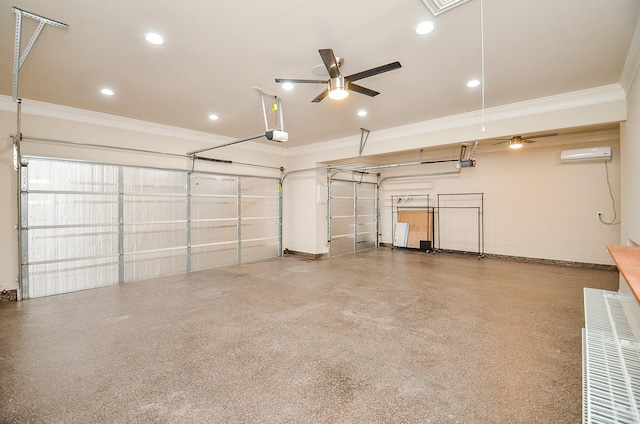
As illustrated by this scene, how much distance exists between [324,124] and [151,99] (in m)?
2.94

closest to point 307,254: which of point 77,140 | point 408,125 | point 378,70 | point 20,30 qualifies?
point 408,125

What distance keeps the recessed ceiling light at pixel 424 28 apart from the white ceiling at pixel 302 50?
0.17ft

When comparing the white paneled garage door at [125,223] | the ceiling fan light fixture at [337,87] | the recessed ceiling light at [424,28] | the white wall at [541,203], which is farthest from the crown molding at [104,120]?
the white wall at [541,203]

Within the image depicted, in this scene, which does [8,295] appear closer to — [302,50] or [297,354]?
[297,354]

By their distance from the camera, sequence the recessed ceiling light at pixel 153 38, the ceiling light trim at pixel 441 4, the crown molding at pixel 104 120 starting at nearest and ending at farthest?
the ceiling light trim at pixel 441 4 < the recessed ceiling light at pixel 153 38 < the crown molding at pixel 104 120

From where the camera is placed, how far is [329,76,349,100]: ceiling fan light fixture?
2.82 meters

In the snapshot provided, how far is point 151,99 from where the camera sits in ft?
13.8

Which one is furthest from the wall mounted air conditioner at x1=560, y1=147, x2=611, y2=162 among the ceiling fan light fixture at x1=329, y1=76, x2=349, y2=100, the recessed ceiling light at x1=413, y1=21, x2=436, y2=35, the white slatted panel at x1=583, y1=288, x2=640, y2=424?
the ceiling fan light fixture at x1=329, y1=76, x2=349, y2=100

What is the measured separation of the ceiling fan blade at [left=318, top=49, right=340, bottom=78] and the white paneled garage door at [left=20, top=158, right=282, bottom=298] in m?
4.35

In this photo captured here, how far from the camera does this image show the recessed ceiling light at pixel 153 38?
263 centimetres

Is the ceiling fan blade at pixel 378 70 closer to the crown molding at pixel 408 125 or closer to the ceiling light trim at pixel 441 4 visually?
the ceiling light trim at pixel 441 4

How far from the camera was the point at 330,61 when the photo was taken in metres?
2.58

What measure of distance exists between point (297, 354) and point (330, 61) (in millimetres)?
2696

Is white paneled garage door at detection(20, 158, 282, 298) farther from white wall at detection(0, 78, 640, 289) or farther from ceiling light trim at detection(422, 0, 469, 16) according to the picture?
ceiling light trim at detection(422, 0, 469, 16)
